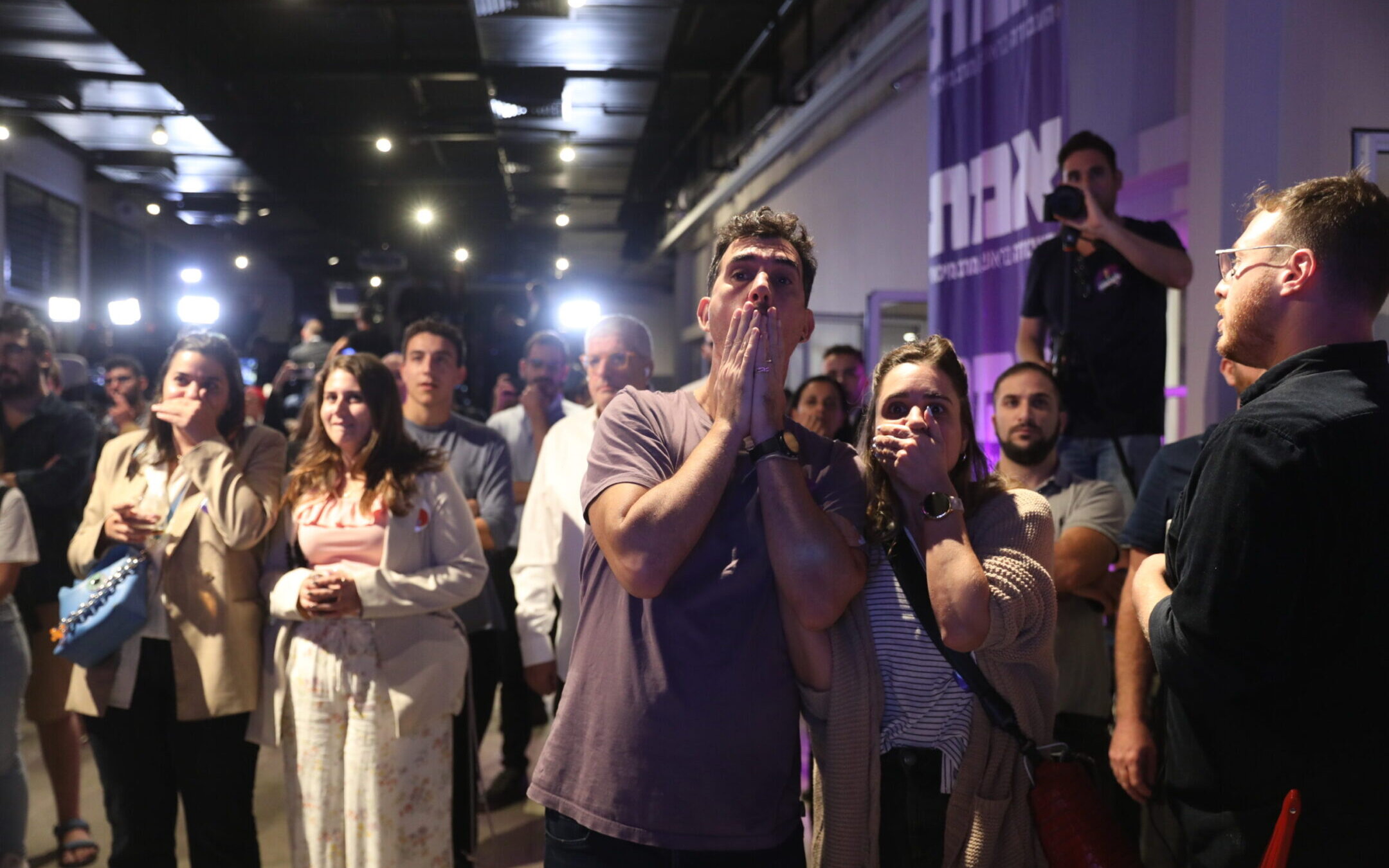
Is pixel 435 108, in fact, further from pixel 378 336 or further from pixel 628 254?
pixel 628 254

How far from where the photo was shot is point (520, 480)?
175 inches

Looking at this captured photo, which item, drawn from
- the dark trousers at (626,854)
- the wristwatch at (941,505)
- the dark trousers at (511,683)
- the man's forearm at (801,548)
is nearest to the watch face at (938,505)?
the wristwatch at (941,505)

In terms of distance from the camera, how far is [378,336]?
523 centimetres

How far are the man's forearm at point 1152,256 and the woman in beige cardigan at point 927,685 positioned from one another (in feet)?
4.57

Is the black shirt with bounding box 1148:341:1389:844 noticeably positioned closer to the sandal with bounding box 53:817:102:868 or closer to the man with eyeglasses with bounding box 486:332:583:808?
the man with eyeglasses with bounding box 486:332:583:808

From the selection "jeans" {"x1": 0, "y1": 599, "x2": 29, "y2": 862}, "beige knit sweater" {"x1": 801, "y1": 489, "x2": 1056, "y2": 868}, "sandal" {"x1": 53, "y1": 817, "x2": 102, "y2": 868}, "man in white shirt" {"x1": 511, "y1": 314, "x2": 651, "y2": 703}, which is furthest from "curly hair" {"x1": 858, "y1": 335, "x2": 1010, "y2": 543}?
"sandal" {"x1": 53, "y1": 817, "x2": 102, "y2": 868}

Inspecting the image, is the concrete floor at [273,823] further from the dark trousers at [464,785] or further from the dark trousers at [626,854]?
the dark trousers at [626,854]

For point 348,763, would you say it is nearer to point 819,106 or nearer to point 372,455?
point 372,455

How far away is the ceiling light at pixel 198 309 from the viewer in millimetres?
15430

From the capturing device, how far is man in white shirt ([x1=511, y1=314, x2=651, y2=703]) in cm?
301

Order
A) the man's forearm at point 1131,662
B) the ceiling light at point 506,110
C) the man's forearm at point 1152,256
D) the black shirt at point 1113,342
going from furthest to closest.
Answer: the ceiling light at point 506,110 → the black shirt at point 1113,342 → the man's forearm at point 1152,256 → the man's forearm at point 1131,662

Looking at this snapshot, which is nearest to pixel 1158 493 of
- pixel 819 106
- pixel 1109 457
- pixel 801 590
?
pixel 1109 457

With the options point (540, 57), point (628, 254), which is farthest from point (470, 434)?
point (628, 254)

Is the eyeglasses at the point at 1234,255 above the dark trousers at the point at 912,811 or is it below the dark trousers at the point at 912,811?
above
